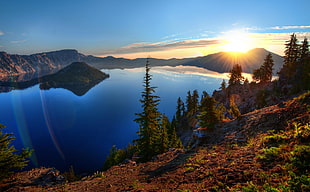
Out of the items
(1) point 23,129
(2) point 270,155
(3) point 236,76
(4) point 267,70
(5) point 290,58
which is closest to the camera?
(2) point 270,155

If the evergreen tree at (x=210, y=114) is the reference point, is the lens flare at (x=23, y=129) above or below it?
below

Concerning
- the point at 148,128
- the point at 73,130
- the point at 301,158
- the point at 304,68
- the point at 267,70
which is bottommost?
the point at 73,130

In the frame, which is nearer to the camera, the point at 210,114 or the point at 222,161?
the point at 222,161

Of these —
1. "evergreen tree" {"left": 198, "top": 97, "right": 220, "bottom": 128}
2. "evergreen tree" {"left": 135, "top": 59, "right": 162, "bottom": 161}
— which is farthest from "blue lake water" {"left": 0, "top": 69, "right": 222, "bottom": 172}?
"evergreen tree" {"left": 198, "top": 97, "right": 220, "bottom": 128}

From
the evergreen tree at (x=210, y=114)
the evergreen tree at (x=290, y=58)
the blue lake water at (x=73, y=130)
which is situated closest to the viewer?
the evergreen tree at (x=210, y=114)

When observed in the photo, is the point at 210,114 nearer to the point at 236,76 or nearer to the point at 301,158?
the point at 301,158

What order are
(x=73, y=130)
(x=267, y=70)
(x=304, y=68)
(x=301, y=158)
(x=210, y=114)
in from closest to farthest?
(x=301, y=158) < (x=210, y=114) < (x=304, y=68) < (x=267, y=70) < (x=73, y=130)

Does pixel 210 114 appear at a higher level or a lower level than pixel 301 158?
lower

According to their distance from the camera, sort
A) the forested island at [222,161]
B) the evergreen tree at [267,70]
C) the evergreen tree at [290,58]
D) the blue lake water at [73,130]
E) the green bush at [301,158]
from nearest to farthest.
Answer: the green bush at [301,158] → the forested island at [222,161] → the evergreen tree at [290,58] → the evergreen tree at [267,70] → the blue lake water at [73,130]

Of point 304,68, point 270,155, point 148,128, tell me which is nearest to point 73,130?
point 148,128

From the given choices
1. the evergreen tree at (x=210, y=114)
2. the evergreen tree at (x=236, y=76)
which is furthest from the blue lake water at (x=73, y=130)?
the evergreen tree at (x=210, y=114)

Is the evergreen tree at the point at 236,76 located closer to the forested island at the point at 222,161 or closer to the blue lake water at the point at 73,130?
the forested island at the point at 222,161

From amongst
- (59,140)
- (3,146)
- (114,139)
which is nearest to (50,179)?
(3,146)

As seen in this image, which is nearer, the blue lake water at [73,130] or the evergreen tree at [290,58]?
the evergreen tree at [290,58]
